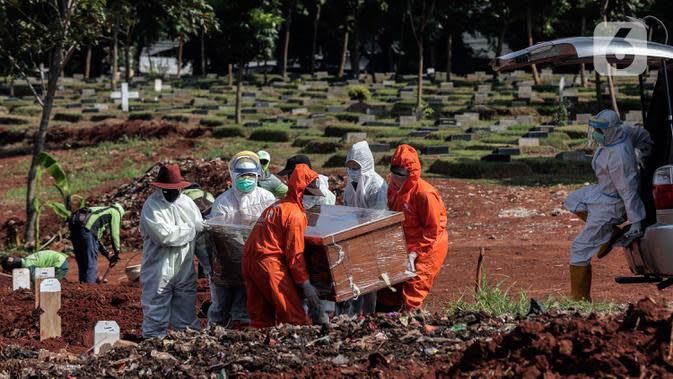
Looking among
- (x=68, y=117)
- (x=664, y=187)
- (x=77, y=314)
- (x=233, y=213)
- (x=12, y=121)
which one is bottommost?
(x=77, y=314)

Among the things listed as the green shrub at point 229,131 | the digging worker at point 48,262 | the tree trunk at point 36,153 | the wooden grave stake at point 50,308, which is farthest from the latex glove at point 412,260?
the green shrub at point 229,131

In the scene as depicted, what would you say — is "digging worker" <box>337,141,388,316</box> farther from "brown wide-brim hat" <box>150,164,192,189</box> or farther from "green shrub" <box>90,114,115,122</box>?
"green shrub" <box>90,114,115,122</box>

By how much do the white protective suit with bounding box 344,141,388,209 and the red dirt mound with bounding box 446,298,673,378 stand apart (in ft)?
12.3

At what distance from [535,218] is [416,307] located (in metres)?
7.73

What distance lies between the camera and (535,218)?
15719 millimetres

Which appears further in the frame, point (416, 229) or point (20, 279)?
point (20, 279)

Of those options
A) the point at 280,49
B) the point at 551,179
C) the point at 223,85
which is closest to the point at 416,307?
the point at 551,179

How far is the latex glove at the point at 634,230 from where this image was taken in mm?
8219

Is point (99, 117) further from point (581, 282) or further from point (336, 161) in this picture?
point (581, 282)

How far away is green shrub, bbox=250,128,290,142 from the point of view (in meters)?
26.1

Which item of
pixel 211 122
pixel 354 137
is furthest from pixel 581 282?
pixel 211 122

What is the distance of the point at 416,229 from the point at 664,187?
6.43 ft

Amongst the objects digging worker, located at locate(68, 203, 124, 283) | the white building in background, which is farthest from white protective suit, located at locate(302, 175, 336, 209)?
the white building in background

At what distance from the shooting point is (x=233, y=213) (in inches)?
350
